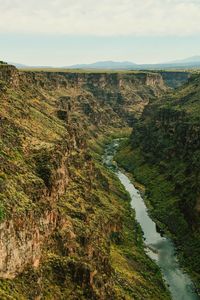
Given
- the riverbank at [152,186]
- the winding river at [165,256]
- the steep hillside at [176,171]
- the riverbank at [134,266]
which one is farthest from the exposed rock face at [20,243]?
the steep hillside at [176,171]

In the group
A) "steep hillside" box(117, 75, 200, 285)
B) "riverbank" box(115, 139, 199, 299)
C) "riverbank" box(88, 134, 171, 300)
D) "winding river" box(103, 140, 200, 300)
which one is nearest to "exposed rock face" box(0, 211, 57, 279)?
"riverbank" box(88, 134, 171, 300)

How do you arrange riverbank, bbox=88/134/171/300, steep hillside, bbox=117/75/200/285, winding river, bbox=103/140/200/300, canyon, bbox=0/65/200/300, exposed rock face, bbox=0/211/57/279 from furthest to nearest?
steep hillside, bbox=117/75/200/285
winding river, bbox=103/140/200/300
riverbank, bbox=88/134/171/300
canyon, bbox=0/65/200/300
exposed rock face, bbox=0/211/57/279

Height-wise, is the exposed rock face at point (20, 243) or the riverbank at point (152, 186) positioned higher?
the exposed rock face at point (20, 243)

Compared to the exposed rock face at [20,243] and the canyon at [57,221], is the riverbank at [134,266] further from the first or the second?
the exposed rock face at [20,243]

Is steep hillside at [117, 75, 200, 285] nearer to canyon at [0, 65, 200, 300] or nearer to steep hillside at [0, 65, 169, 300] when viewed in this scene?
canyon at [0, 65, 200, 300]

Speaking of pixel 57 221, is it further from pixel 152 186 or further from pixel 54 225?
pixel 152 186

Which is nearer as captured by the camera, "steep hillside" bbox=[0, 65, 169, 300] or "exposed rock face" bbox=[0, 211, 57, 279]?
"exposed rock face" bbox=[0, 211, 57, 279]

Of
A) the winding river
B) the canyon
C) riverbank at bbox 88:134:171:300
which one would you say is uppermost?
the canyon
